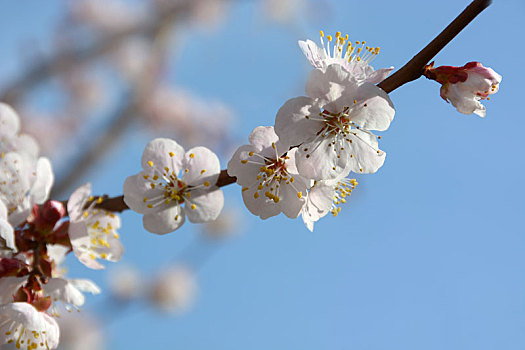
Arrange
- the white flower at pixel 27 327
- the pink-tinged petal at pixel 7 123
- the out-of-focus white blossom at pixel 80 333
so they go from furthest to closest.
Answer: the out-of-focus white blossom at pixel 80 333
the pink-tinged petal at pixel 7 123
the white flower at pixel 27 327

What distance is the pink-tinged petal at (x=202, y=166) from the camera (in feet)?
2.73

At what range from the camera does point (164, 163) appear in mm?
863

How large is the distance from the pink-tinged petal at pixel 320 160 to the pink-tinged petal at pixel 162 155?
0.26 meters

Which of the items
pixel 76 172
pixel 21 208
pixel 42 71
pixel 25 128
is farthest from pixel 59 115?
pixel 21 208

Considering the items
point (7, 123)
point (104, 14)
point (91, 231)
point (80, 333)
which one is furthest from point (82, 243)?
point (104, 14)

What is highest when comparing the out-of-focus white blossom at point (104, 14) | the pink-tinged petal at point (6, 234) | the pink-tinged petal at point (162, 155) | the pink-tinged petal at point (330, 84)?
the out-of-focus white blossom at point (104, 14)

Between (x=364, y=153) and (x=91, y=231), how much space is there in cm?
52

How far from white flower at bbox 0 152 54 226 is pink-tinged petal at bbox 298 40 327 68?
0.54m

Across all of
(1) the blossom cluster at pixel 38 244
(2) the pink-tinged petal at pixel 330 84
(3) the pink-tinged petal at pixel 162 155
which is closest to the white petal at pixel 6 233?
(1) the blossom cluster at pixel 38 244

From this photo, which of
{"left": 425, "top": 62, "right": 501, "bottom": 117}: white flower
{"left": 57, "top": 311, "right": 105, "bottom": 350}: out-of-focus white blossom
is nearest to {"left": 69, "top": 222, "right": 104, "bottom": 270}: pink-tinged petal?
{"left": 425, "top": 62, "right": 501, "bottom": 117}: white flower

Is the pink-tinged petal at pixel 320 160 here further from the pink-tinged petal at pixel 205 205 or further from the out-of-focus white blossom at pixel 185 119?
the out-of-focus white blossom at pixel 185 119

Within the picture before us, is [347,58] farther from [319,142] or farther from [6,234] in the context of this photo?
[6,234]

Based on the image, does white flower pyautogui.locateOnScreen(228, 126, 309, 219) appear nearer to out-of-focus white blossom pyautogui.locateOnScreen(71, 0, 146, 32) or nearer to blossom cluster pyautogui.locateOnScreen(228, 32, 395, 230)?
blossom cluster pyautogui.locateOnScreen(228, 32, 395, 230)

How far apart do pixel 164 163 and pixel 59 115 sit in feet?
17.8
